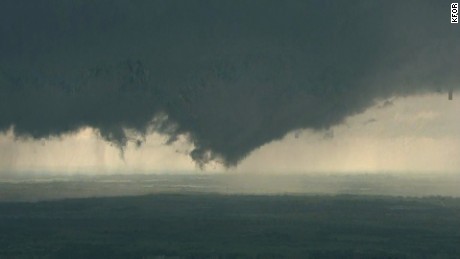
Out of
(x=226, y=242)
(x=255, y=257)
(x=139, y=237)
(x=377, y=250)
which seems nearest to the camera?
(x=255, y=257)

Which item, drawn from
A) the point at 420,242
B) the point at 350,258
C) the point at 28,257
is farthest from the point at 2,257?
the point at 420,242

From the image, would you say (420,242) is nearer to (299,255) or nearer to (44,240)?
(299,255)

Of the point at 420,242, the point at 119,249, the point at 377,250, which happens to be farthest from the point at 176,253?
the point at 420,242

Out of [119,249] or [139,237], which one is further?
[139,237]

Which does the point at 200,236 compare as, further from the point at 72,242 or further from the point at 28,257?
the point at 28,257

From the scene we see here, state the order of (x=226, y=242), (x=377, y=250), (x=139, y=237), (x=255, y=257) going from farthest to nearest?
(x=139, y=237)
(x=226, y=242)
(x=377, y=250)
(x=255, y=257)

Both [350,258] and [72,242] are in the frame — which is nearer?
[350,258]

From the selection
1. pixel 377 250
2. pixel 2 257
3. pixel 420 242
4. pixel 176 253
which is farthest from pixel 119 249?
pixel 420 242
